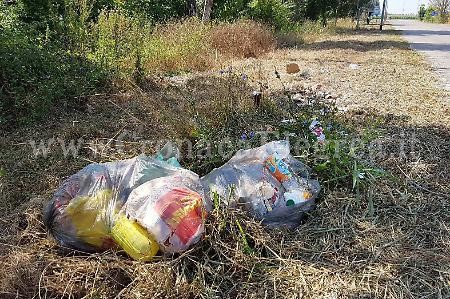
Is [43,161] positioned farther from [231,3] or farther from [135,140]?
[231,3]

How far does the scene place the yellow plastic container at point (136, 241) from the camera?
190 centimetres

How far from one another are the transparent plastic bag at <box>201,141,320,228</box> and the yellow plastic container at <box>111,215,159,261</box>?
1.57ft

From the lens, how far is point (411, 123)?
3.80 m

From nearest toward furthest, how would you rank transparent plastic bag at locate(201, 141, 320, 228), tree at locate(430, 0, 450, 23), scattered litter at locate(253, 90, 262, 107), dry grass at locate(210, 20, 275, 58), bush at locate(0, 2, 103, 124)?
transparent plastic bag at locate(201, 141, 320, 228) < scattered litter at locate(253, 90, 262, 107) < bush at locate(0, 2, 103, 124) < dry grass at locate(210, 20, 275, 58) < tree at locate(430, 0, 450, 23)

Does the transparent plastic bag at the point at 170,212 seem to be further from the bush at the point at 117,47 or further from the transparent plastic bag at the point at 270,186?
the bush at the point at 117,47

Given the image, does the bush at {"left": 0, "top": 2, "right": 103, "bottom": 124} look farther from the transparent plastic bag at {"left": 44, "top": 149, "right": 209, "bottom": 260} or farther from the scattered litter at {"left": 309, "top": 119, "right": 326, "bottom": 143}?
the scattered litter at {"left": 309, "top": 119, "right": 326, "bottom": 143}

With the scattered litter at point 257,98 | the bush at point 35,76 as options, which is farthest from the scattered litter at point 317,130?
the bush at point 35,76

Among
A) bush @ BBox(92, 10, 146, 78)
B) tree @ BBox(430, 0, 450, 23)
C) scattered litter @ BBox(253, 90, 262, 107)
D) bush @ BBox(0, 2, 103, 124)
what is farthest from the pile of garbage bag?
tree @ BBox(430, 0, 450, 23)

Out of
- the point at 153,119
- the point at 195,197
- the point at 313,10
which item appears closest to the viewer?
the point at 195,197

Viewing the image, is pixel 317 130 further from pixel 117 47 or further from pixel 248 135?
pixel 117 47

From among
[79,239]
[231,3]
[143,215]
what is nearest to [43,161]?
[79,239]

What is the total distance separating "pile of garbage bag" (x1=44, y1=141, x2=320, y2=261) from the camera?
191 centimetres

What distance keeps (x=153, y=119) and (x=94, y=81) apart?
4.49 feet

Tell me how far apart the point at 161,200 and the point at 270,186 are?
67 cm
